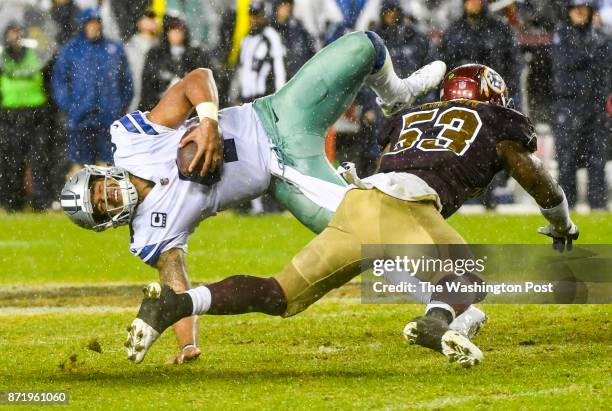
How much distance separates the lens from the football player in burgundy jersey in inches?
225

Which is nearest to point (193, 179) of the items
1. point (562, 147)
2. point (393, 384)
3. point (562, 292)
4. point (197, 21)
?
point (393, 384)

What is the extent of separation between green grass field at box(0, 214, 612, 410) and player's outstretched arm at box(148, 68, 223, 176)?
102cm

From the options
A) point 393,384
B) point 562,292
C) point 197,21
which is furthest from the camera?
point 197,21

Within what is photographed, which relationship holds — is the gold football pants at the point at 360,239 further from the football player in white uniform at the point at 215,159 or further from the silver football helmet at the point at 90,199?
the silver football helmet at the point at 90,199

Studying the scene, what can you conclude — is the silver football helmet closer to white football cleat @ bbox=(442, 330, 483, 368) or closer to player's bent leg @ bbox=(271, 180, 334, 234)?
player's bent leg @ bbox=(271, 180, 334, 234)

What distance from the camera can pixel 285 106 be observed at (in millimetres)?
6883

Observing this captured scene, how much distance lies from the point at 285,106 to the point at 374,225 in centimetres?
128

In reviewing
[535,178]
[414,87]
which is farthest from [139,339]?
[414,87]

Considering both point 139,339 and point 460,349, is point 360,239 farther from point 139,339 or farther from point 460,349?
point 139,339

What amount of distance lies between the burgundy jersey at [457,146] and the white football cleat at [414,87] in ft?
3.36

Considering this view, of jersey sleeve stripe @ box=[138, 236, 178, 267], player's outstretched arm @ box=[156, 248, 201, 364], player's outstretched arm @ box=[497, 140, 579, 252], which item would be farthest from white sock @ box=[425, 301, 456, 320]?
jersey sleeve stripe @ box=[138, 236, 178, 267]

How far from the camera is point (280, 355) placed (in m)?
6.76

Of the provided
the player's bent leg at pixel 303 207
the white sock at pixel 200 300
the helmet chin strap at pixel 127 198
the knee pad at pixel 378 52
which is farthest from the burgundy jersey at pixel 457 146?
the helmet chin strap at pixel 127 198

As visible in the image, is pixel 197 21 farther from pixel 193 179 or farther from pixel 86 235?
pixel 193 179
